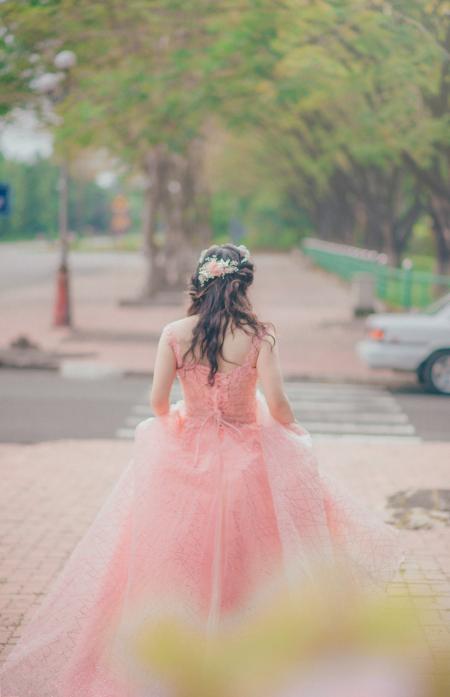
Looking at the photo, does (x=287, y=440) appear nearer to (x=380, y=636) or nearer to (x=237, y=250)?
(x=237, y=250)

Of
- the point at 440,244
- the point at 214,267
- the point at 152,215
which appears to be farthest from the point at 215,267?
the point at 152,215

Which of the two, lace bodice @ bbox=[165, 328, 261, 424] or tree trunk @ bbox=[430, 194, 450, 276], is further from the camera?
tree trunk @ bbox=[430, 194, 450, 276]

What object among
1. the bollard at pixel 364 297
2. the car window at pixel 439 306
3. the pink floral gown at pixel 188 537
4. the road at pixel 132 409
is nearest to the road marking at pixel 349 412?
the road at pixel 132 409

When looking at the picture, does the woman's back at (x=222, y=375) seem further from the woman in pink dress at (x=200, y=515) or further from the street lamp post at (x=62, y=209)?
the street lamp post at (x=62, y=209)

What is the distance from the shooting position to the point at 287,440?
4.67 metres

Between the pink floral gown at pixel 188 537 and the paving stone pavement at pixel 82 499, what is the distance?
25.5 inches

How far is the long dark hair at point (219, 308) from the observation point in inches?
174

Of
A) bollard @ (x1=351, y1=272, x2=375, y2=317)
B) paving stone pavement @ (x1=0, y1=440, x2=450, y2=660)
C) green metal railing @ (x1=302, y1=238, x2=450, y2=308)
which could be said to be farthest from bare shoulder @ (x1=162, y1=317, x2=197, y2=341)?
bollard @ (x1=351, y1=272, x2=375, y2=317)

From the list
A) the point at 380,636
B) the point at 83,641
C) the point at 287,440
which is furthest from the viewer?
the point at 287,440

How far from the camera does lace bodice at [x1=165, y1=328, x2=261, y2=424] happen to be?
14.7 feet

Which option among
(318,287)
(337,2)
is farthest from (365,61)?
(318,287)

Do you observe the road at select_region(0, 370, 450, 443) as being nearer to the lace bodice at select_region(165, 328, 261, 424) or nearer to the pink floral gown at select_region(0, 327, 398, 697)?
the pink floral gown at select_region(0, 327, 398, 697)

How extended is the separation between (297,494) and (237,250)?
1113mm

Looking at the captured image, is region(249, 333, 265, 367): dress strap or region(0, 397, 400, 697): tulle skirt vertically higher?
region(249, 333, 265, 367): dress strap
